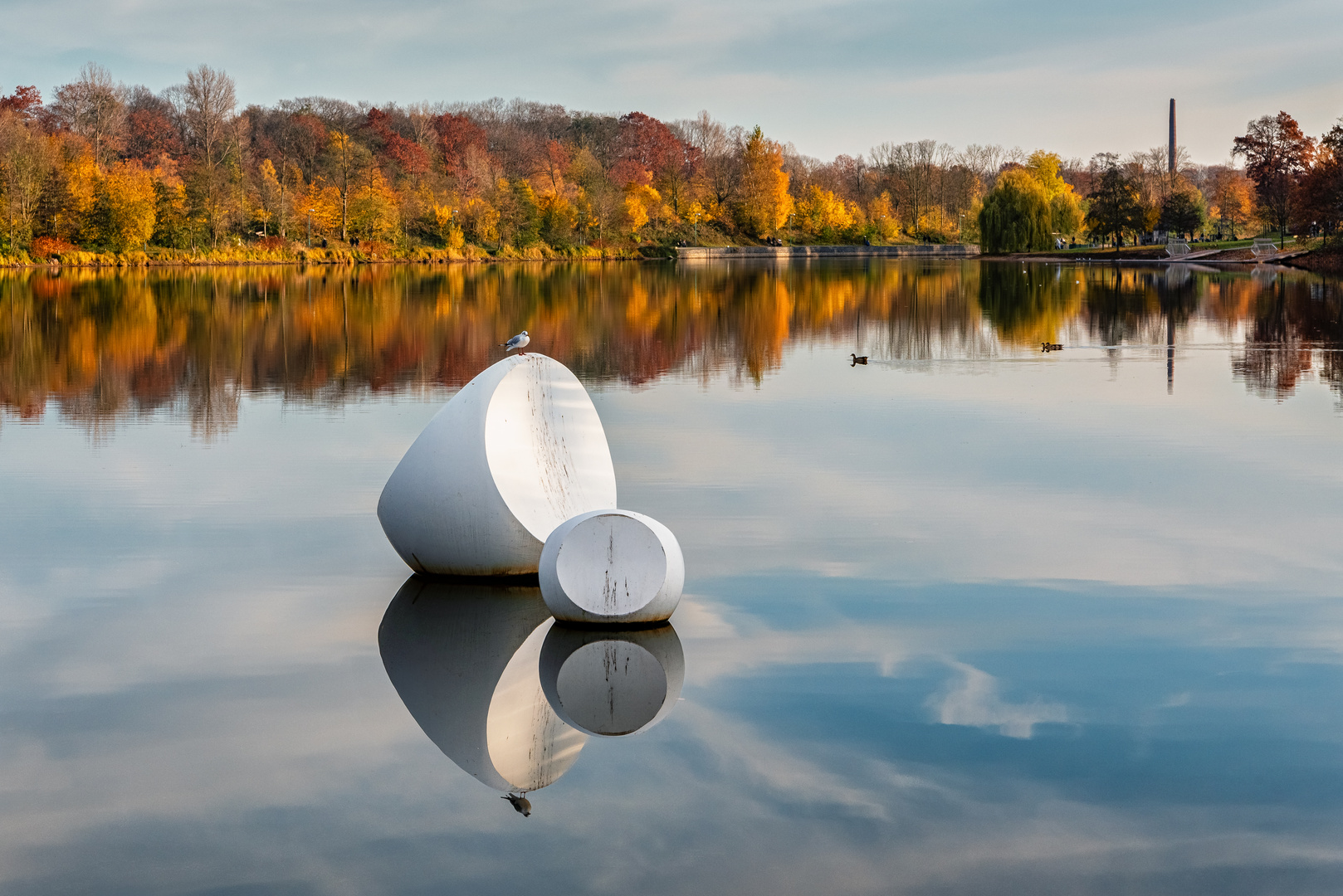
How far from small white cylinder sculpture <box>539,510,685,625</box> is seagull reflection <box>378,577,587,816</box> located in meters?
0.29

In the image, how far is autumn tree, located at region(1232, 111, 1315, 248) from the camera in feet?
225

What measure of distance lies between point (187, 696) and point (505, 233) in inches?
A: 3061

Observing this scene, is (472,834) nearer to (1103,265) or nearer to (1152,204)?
(1103,265)

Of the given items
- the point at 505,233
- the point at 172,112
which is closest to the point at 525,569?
the point at 505,233

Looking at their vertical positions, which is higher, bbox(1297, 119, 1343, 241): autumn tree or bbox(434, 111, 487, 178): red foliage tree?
bbox(434, 111, 487, 178): red foliage tree

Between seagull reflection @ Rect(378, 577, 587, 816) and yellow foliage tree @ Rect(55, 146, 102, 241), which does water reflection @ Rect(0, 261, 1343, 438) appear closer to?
yellow foliage tree @ Rect(55, 146, 102, 241)

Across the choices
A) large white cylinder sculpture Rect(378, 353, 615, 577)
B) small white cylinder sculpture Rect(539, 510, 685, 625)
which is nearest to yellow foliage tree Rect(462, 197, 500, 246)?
large white cylinder sculpture Rect(378, 353, 615, 577)

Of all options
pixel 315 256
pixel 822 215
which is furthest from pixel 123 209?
pixel 822 215

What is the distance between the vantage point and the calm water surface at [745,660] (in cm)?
490

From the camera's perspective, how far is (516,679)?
22.1 ft

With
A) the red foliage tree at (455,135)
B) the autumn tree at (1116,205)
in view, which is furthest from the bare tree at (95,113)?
the autumn tree at (1116,205)

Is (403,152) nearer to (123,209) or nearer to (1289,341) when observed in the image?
(123,209)

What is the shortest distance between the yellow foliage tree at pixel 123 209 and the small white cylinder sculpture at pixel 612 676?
191ft

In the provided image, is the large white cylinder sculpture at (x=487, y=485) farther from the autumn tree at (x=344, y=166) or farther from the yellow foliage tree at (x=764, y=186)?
the yellow foliage tree at (x=764, y=186)
